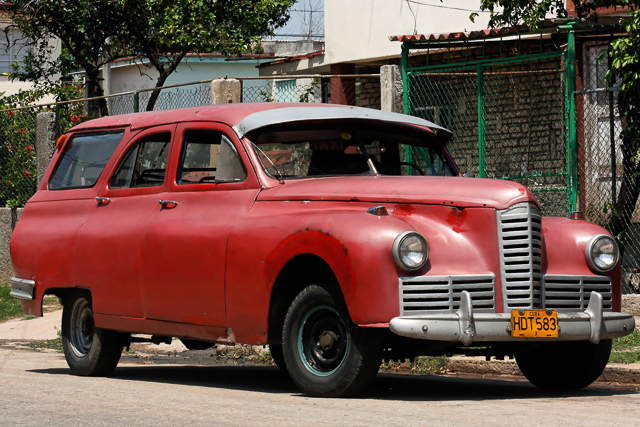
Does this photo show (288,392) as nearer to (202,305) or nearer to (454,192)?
(202,305)

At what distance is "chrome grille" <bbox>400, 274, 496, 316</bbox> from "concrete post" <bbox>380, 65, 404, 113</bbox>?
590 cm

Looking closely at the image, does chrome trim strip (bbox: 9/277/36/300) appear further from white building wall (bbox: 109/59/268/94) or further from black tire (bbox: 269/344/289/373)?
white building wall (bbox: 109/59/268/94)

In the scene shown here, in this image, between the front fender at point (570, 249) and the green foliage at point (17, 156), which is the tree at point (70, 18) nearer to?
the green foliage at point (17, 156)

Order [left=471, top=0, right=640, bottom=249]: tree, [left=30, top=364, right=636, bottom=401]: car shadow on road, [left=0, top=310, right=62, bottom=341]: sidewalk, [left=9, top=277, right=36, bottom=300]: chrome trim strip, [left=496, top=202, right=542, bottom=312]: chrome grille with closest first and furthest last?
[left=496, top=202, right=542, bottom=312]: chrome grille → [left=30, top=364, right=636, bottom=401]: car shadow on road → [left=9, top=277, right=36, bottom=300]: chrome trim strip → [left=471, top=0, right=640, bottom=249]: tree → [left=0, top=310, right=62, bottom=341]: sidewalk

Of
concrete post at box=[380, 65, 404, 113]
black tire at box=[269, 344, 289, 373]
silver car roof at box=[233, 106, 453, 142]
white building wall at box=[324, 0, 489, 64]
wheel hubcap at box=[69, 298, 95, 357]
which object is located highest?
white building wall at box=[324, 0, 489, 64]

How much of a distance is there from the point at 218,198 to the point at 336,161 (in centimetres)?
88

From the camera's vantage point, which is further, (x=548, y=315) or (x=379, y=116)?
(x=379, y=116)

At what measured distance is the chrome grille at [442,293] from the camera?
5.81 meters

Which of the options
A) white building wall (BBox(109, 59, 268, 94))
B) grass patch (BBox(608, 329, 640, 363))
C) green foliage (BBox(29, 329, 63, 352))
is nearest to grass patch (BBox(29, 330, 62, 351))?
green foliage (BBox(29, 329, 63, 352))

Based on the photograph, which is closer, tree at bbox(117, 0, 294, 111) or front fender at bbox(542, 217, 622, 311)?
front fender at bbox(542, 217, 622, 311)

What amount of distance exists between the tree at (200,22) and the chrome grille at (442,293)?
54.4 feet

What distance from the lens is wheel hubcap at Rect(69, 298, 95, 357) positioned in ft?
27.1

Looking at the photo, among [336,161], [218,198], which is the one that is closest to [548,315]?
[336,161]

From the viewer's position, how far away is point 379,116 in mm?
7531
